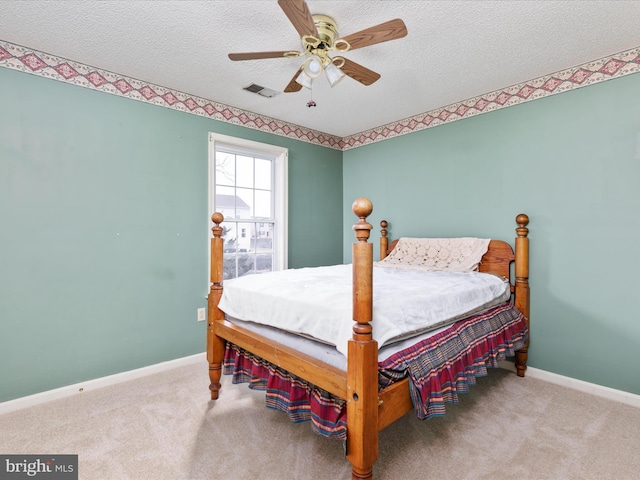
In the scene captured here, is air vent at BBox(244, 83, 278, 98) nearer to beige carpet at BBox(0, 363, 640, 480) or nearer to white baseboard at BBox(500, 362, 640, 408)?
beige carpet at BBox(0, 363, 640, 480)

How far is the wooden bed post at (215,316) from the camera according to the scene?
2.22 m

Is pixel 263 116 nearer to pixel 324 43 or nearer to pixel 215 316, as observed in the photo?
pixel 324 43

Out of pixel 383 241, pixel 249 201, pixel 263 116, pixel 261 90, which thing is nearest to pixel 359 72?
pixel 261 90

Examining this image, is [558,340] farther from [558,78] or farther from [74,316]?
[74,316]

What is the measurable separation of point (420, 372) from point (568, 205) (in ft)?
6.45

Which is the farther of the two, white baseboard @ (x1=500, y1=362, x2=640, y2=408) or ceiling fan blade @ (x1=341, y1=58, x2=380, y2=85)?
white baseboard @ (x1=500, y1=362, x2=640, y2=408)

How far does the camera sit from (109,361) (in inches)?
98.5

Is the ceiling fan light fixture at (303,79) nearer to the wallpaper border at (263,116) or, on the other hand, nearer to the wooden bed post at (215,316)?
the wooden bed post at (215,316)

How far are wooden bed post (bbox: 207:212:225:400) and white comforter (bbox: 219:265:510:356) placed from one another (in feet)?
0.32

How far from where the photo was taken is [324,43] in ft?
5.97

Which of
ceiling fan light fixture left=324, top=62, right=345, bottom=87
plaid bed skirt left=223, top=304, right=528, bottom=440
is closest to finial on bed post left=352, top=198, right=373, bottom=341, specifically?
plaid bed skirt left=223, top=304, right=528, bottom=440

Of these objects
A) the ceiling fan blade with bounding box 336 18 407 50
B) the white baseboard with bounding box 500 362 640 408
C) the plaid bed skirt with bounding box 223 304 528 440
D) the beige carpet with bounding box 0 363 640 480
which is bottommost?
the beige carpet with bounding box 0 363 640 480

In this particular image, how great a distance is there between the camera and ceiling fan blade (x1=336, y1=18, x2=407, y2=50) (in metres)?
1.55

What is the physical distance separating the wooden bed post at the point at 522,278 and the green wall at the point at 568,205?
76 mm
